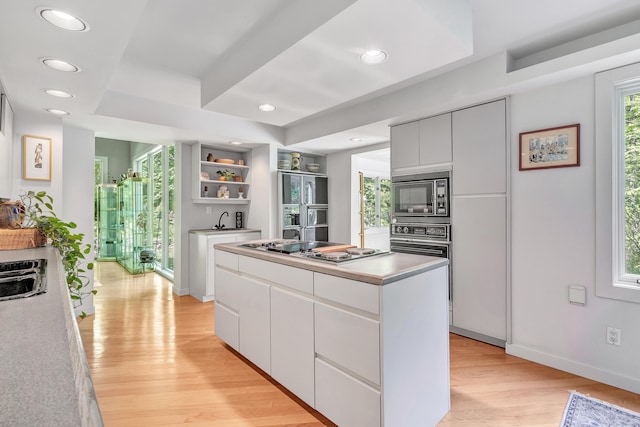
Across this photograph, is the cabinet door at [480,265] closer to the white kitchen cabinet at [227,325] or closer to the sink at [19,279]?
the white kitchen cabinet at [227,325]

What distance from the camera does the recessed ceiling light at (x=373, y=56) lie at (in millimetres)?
1870

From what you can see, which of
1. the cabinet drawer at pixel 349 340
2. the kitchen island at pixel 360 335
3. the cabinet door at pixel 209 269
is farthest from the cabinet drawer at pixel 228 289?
the cabinet door at pixel 209 269

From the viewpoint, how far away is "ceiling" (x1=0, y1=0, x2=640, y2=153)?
1589mm

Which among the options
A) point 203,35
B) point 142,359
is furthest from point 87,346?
point 203,35

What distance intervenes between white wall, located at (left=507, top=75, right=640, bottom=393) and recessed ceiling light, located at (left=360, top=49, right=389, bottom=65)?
4.84 ft

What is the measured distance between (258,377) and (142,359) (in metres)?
1.01

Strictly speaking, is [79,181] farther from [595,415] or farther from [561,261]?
[595,415]

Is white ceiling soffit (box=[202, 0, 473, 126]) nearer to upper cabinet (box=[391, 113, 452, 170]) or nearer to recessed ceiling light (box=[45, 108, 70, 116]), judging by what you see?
upper cabinet (box=[391, 113, 452, 170])

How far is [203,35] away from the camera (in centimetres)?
230

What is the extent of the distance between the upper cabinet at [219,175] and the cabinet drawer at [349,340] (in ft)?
10.5

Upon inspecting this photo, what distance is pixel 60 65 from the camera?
2.02 metres

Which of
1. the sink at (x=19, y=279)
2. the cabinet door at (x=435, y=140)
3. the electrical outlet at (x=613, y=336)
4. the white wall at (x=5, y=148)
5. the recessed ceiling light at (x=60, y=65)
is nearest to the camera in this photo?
the sink at (x=19, y=279)

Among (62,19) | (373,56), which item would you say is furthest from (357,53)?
(62,19)

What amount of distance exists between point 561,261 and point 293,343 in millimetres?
2105
